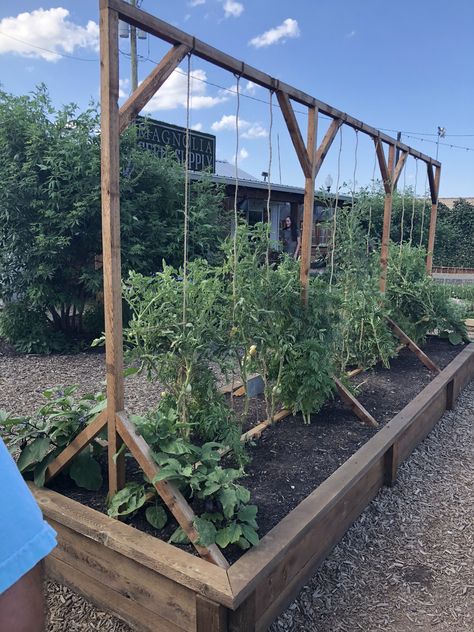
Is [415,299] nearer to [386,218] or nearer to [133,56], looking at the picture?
[386,218]

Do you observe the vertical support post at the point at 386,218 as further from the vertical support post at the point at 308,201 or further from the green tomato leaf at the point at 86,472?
the green tomato leaf at the point at 86,472

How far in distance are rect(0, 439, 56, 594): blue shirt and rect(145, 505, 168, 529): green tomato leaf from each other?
1.64 meters

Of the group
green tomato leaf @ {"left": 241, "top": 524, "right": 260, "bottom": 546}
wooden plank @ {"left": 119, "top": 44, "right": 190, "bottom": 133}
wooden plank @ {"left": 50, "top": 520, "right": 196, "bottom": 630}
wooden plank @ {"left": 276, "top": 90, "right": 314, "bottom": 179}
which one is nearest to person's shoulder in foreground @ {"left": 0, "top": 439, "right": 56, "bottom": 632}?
wooden plank @ {"left": 50, "top": 520, "right": 196, "bottom": 630}

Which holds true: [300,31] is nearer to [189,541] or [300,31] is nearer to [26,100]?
[26,100]

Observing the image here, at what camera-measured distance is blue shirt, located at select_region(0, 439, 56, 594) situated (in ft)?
2.03

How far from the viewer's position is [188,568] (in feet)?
6.11

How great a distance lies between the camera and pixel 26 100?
598cm

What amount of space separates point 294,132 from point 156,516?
2560 millimetres

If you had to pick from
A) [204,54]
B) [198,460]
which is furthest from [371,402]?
[204,54]

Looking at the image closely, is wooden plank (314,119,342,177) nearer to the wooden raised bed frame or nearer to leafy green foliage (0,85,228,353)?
the wooden raised bed frame

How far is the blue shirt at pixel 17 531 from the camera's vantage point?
62cm

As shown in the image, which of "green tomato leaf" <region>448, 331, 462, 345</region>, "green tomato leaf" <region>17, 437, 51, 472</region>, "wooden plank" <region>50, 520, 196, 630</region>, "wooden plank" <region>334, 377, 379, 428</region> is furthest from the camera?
"green tomato leaf" <region>448, 331, 462, 345</region>

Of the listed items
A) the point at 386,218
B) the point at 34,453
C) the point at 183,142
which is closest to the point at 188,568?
the point at 34,453

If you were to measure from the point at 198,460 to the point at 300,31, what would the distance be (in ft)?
41.5
